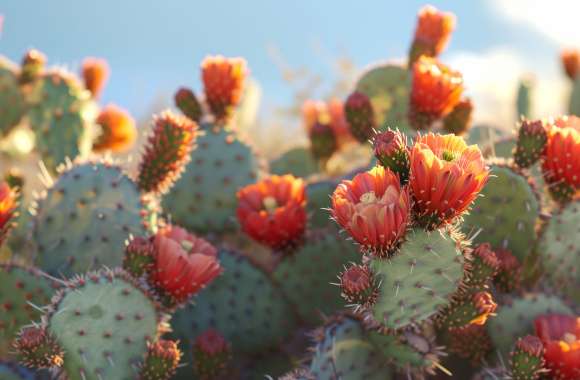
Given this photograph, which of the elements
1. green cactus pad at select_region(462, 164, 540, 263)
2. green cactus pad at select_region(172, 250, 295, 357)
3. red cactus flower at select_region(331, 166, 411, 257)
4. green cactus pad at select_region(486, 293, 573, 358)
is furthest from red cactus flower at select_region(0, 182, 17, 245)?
green cactus pad at select_region(486, 293, 573, 358)

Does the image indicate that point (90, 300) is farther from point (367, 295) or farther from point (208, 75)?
point (208, 75)

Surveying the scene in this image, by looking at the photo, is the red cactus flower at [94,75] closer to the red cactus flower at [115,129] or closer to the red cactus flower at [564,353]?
the red cactus flower at [115,129]

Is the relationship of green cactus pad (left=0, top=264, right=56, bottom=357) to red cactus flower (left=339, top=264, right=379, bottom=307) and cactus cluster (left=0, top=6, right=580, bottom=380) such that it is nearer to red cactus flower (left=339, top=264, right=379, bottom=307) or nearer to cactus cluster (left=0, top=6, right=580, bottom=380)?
cactus cluster (left=0, top=6, right=580, bottom=380)

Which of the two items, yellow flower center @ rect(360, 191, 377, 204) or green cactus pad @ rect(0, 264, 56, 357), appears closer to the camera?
yellow flower center @ rect(360, 191, 377, 204)

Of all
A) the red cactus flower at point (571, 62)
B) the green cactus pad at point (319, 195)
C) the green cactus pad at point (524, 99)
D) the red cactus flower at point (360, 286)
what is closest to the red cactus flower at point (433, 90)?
the green cactus pad at point (319, 195)

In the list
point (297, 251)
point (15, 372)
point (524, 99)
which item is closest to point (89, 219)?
point (15, 372)

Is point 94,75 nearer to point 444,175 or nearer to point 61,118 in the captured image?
point 61,118
